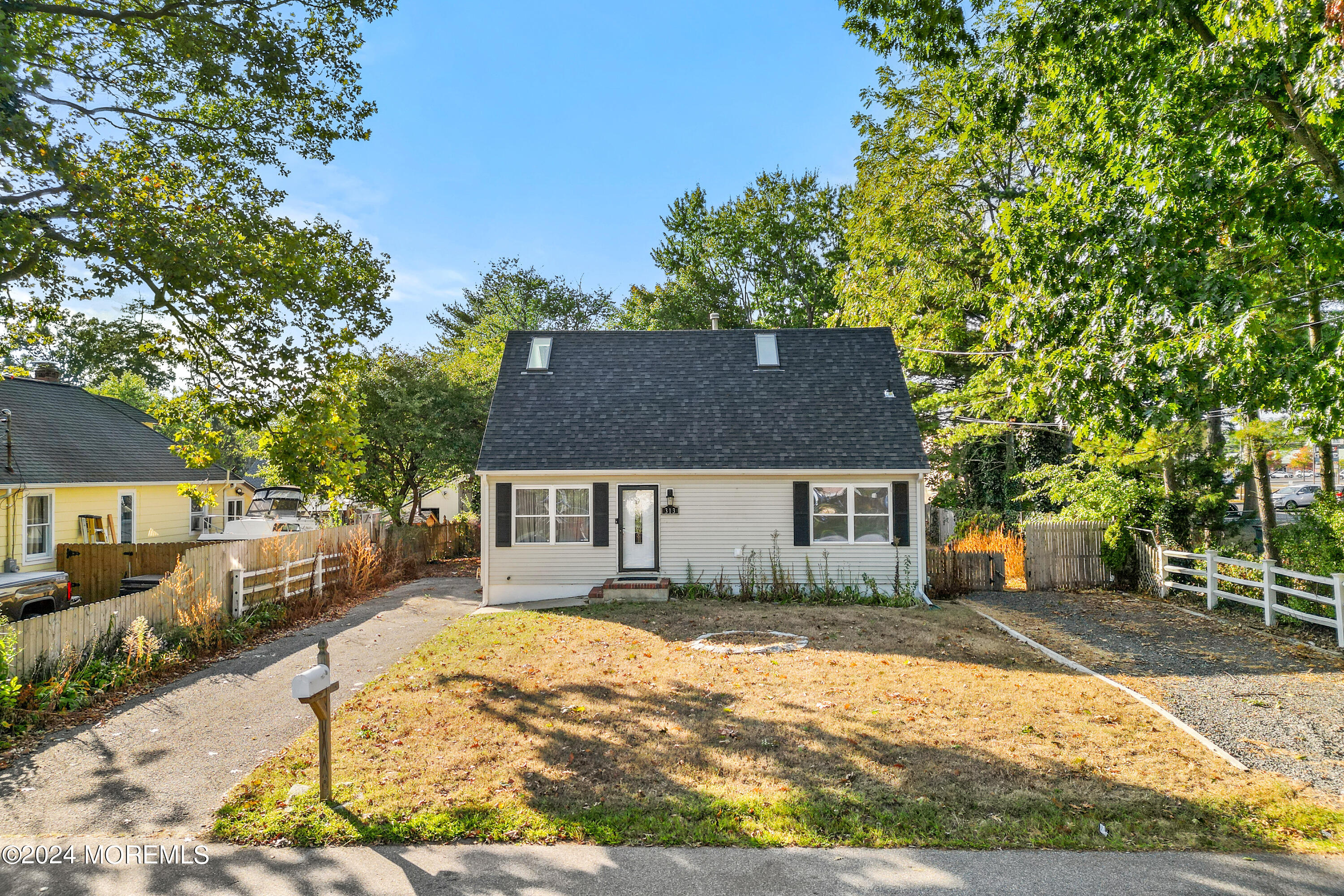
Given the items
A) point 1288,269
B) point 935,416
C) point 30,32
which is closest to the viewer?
point 30,32

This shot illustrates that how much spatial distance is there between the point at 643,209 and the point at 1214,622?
104 ft

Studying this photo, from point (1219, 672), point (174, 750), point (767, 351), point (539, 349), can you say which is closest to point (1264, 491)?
point (1219, 672)

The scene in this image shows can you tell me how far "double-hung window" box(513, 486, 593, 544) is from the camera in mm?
14766

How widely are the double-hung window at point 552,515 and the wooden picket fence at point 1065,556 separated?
34.0 feet

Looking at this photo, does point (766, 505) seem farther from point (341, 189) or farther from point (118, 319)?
point (118, 319)

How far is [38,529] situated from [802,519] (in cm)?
1825

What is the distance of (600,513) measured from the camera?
14.7m

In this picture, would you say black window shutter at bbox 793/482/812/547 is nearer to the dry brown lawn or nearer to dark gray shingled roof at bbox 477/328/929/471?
dark gray shingled roof at bbox 477/328/929/471

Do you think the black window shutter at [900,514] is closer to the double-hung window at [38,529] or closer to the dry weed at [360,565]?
the dry weed at [360,565]

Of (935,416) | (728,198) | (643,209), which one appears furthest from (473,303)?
(935,416)

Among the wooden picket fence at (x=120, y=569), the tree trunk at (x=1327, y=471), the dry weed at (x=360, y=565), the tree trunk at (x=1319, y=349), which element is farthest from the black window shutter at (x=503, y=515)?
the tree trunk at (x=1327, y=471)

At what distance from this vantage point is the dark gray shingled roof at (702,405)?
1468 centimetres

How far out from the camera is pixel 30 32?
8.73 m

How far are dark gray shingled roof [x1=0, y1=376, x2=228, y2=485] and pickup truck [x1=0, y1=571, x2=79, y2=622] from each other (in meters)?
6.46
